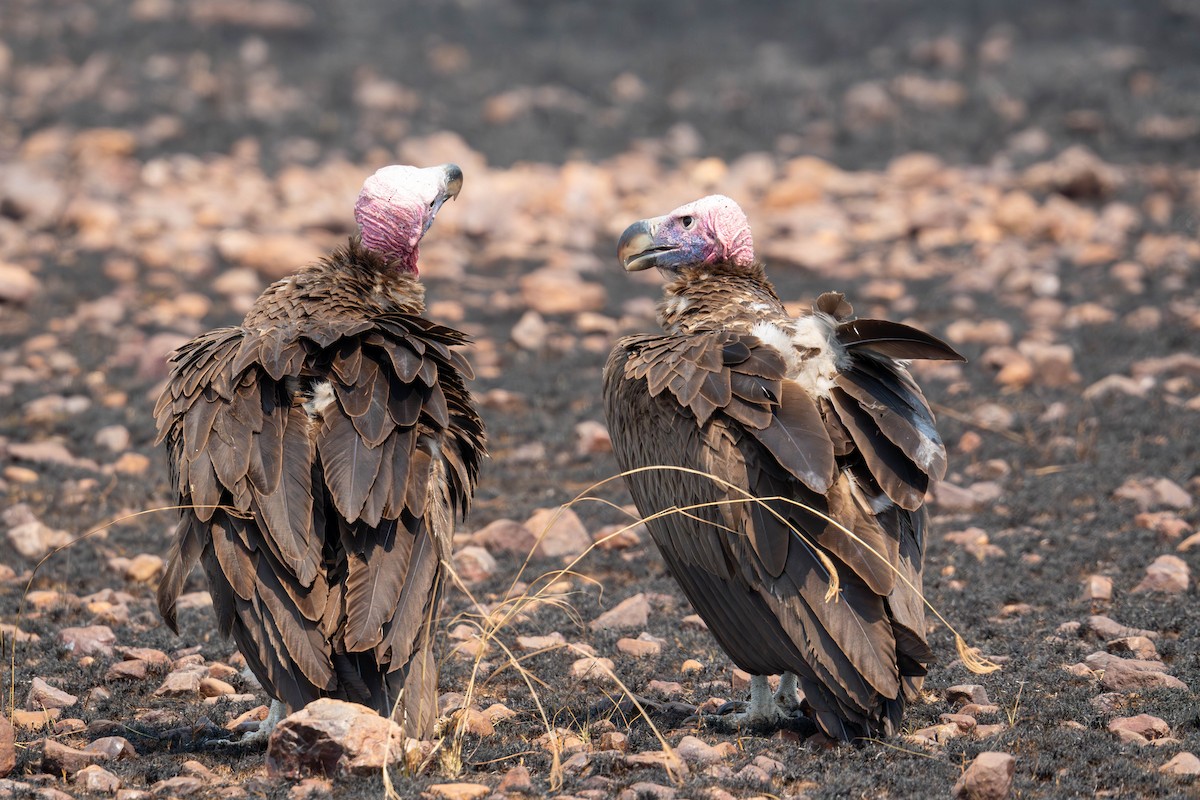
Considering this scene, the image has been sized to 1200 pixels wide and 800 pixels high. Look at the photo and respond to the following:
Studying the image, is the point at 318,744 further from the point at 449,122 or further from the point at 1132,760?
the point at 449,122

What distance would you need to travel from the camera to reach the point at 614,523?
292 inches

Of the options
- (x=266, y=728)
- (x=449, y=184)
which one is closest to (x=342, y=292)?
(x=449, y=184)

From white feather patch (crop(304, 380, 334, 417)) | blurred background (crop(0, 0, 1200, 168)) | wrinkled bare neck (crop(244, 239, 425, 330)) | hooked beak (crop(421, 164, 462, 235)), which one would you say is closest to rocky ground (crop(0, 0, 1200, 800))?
blurred background (crop(0, 0, 1200, 168))

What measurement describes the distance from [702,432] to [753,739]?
1.03 metres

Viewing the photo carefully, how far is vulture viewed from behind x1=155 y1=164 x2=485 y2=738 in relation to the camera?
4.48m

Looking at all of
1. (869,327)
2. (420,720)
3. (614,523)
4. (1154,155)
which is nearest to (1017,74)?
(1154,155)

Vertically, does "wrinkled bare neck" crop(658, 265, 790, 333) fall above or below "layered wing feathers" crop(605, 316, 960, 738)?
above

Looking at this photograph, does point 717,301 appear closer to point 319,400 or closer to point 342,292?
point 342,292

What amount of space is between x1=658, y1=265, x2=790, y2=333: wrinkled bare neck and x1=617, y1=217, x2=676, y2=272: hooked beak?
14cm

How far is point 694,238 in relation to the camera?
6160 mm

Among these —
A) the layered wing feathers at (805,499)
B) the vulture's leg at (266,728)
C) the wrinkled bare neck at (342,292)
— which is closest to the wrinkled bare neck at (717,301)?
the layered wing feathers at (805,499)

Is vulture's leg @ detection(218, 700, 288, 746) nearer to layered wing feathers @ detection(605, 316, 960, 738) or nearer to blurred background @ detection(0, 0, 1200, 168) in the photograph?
layered wing feathers @ detection(605, 316, 960, 738)

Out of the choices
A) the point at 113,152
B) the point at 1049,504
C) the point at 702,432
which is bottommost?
the point at 1049,504

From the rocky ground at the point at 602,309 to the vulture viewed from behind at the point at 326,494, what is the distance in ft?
0.97
